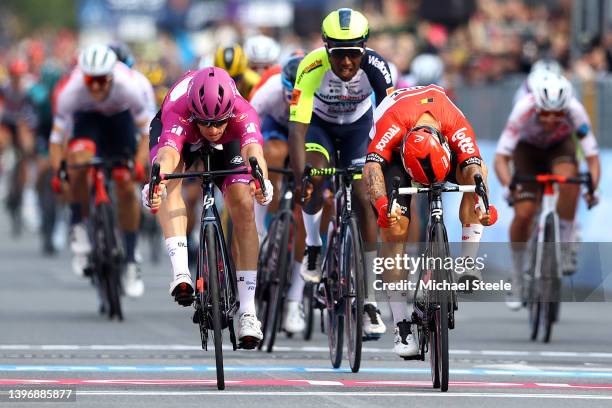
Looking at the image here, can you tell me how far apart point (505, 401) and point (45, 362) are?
346cm

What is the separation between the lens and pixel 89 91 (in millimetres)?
16750

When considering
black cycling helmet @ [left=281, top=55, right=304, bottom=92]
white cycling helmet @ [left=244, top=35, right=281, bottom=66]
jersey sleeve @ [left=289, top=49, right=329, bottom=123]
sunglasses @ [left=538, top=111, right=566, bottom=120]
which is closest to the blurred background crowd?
white cycling helmet @ [left=244, top=35, right=281, bottom=66]

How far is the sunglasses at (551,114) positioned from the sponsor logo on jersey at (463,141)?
3915mm

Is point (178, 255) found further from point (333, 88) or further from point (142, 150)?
point (142, 150)

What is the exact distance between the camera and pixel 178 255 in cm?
1160

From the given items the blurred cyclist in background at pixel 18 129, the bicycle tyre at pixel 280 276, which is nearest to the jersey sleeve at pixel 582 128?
the bicycle tyre at pixel 280 276

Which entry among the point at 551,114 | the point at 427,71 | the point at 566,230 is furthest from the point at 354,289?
the point at 427,71

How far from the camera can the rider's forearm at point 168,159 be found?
38.2 ft

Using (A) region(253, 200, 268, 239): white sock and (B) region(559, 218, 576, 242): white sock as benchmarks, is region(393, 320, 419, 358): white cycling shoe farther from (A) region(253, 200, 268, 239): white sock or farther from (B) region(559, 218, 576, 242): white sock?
(B) region(559, 218, 576, 242): white sock

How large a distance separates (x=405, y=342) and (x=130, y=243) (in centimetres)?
562

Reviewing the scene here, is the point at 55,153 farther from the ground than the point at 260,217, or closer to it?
farther from the ground

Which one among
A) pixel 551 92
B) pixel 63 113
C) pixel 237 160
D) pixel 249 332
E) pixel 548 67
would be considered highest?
Result: pixel 548 67

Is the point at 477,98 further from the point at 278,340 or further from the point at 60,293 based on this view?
the point at 278,340

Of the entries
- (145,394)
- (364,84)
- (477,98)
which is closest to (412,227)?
(364,84)
